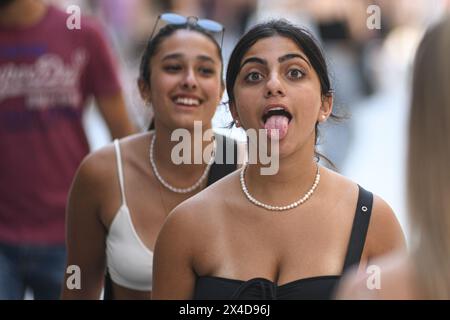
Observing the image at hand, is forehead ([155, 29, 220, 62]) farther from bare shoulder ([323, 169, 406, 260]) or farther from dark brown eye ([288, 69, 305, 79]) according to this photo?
bare shoulder ([323, 169, 406, 260])

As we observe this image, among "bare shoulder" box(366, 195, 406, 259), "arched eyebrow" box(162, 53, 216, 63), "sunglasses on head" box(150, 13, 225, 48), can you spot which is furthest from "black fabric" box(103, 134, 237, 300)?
"bare shoulder" box(366, 195, 406, 259)

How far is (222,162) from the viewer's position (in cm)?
344

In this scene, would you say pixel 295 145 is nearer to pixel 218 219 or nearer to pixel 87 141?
pixel 218 219

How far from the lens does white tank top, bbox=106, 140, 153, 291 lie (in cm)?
334

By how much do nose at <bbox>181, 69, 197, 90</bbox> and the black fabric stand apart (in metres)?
0.19

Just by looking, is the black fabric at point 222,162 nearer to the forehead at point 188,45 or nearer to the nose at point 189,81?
the nose at point 189,81

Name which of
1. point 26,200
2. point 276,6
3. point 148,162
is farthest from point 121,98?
point 276,6

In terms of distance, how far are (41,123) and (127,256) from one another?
1.16 m

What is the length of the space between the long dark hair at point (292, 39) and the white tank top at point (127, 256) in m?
0.70

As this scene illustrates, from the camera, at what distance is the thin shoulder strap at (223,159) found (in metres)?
3.40

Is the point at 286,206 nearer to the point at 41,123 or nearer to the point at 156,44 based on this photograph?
the point at 156,44
